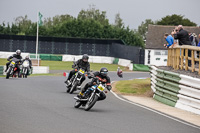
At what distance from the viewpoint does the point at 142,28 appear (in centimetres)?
17712

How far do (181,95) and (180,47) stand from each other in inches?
101

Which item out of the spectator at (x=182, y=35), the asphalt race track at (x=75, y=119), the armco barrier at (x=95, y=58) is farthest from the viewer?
the armco barrier at (x=95, y=58)

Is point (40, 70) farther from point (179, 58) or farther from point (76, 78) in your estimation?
point (179, 58)

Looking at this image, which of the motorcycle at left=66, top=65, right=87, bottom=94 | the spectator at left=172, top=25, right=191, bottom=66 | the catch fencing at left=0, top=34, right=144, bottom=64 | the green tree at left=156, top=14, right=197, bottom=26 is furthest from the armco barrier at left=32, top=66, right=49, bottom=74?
the green tree at left=156, top=14, right=197, bottom=26

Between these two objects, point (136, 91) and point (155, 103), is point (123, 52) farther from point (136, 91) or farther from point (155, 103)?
point (155, 103)

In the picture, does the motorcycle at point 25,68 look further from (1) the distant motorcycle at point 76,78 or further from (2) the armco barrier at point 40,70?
(1) the distant motorcycle at point 76,78

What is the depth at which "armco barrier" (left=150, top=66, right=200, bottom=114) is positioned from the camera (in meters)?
14.8

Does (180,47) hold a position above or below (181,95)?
above

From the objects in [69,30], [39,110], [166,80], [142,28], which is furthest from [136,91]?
[142,28]

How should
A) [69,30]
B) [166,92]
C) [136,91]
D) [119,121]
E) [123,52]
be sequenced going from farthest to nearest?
1. [69,30]
2. [123,52]
3. [136,91]
4. [166,92]
5. [119,121]

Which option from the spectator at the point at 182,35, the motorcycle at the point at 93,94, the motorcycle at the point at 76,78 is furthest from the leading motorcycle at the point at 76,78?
the motorcycle at the point at 93,94

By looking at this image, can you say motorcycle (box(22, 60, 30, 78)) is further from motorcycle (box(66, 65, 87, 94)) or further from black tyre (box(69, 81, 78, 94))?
black tyre (box(69, 81, 78, 94))

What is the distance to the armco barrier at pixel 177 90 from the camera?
1475 cm

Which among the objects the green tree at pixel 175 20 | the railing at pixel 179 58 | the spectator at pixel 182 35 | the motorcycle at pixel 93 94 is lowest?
the motorcycle at pixel 93 94
